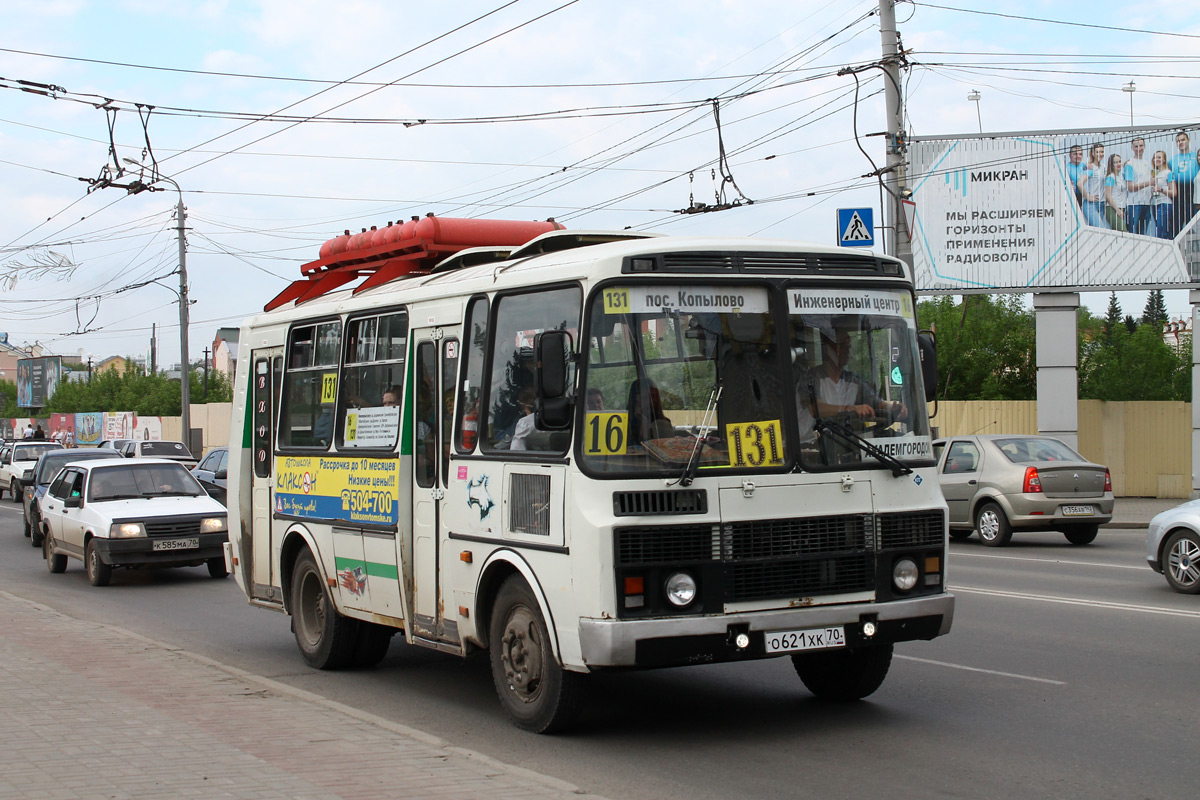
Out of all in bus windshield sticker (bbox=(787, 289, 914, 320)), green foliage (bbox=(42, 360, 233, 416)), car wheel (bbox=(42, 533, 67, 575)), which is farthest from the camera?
green foliage (bbox=(42, 360, 233, 416))

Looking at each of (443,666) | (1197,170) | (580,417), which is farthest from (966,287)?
(580,417)

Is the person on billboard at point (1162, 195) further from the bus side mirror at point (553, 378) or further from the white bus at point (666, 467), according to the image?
the bus side mirror at point (553, 378)

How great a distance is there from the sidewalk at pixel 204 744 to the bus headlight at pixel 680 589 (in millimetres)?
1190

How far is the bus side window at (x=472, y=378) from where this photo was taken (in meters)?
8.08

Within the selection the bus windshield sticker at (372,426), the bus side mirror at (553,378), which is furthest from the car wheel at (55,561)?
the bus side mirror at (553,378)

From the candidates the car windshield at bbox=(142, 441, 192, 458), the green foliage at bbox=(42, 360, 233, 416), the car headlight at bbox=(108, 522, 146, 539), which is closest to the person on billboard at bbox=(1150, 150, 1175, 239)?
the car headlight at bbox=(108, 522, 146, 539)

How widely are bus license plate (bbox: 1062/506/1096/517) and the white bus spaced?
11.8m

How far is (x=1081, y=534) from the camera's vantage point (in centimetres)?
1981

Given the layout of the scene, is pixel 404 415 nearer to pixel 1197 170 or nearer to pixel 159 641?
pixel 159 641

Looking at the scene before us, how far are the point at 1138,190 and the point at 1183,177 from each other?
90 centimetres

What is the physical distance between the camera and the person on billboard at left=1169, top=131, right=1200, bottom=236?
27.3m

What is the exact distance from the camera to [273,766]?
251 inches

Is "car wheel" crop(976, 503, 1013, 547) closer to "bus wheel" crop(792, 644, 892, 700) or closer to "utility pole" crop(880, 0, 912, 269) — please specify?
"utility pole" crop(880, 0, 912, 269)

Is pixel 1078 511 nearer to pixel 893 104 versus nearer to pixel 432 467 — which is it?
pixel 893 104
